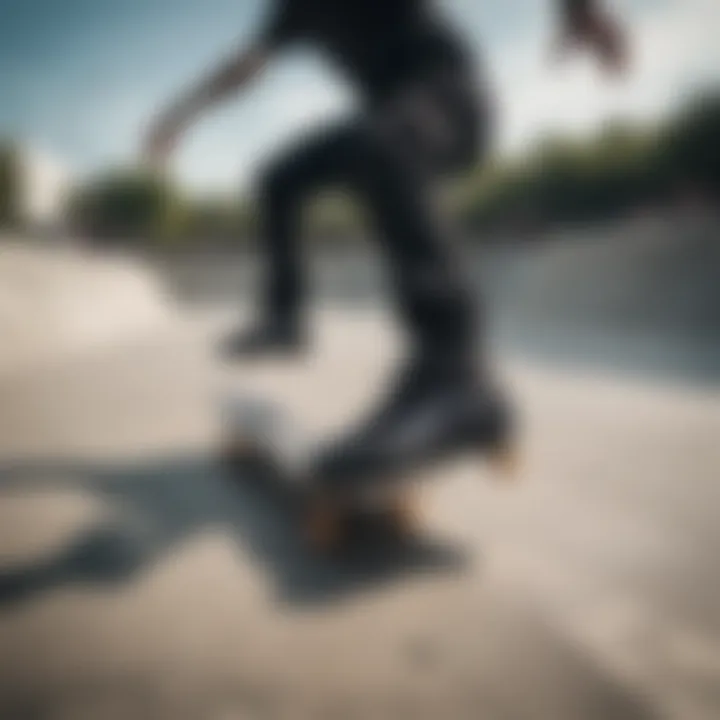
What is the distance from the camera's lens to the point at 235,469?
0.86 metres

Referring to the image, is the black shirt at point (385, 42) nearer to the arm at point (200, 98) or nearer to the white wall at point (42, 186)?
the arm at point (200, 98)

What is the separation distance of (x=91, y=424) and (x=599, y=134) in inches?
28.1

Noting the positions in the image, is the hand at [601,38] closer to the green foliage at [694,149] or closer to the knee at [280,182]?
the green foliage at [694,149]

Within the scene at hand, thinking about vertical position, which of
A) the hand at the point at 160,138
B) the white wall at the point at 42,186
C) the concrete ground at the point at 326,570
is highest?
the hand at the point at 160,138

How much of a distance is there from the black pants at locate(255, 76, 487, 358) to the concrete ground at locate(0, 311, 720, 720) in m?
0.07

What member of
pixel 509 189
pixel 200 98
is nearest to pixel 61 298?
pixel 200 98

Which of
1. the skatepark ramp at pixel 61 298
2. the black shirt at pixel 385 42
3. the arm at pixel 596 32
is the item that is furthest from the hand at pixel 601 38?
the skatepark ramp at pixel 61 298

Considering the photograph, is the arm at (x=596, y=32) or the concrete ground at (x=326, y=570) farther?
the arm at (x=596, y=32)

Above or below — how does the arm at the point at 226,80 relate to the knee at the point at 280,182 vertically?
above

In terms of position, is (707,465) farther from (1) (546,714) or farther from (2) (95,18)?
(2) (95,18)

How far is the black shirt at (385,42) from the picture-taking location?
62 cm

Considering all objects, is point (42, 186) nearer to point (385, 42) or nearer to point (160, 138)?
point (160, 138)

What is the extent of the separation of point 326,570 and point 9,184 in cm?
52

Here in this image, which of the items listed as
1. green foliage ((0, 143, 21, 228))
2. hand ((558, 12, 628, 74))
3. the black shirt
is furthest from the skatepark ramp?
hand ((558, 12, 628, 74))
